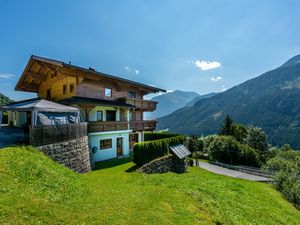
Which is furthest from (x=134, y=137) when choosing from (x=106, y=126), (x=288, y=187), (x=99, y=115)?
(x=288, y=187)

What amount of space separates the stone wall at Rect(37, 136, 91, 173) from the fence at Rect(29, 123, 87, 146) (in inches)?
11.3

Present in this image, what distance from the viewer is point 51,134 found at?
40.3 feet

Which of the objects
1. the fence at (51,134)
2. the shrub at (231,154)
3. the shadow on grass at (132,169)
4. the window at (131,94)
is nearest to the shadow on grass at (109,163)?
the shadow on grass at (132,169)

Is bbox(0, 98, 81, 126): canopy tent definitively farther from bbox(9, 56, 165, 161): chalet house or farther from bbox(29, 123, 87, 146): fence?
bbox(9, 56, 165, 161): chalet house

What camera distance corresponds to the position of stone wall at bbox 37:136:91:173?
12.3 meters

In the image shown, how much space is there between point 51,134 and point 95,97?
1240 cm

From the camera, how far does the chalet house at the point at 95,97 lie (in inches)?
816

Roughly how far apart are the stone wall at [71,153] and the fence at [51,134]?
0.29 meters

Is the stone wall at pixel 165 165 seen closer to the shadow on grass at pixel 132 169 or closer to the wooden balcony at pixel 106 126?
the shadow on grass at pixel 132 169

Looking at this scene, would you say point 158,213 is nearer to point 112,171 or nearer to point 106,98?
point 112,171

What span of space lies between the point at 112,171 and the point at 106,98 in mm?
11609

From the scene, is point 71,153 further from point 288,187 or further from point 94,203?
point 288,187

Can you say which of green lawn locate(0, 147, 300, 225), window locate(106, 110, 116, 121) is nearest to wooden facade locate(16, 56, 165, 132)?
window locate(106, 110, 116, 121)

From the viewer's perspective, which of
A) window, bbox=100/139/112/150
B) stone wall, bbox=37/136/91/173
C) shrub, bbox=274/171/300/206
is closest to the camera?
stone wall, bbox=37/136/91/173
